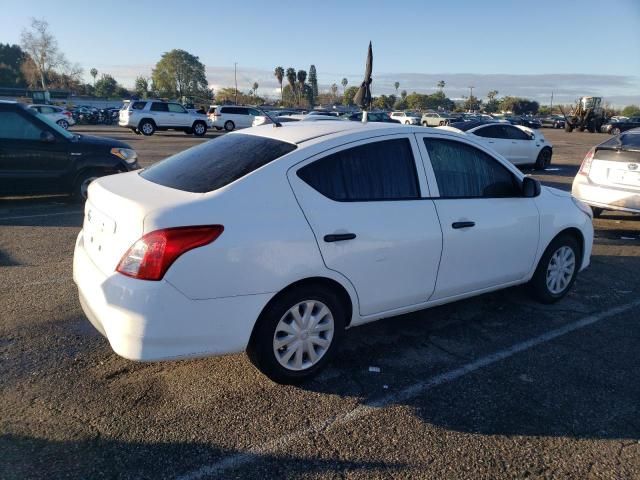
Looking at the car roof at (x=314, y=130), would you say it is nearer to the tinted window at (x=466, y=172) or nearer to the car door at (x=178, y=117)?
the tinted window at (x=466, y=172)

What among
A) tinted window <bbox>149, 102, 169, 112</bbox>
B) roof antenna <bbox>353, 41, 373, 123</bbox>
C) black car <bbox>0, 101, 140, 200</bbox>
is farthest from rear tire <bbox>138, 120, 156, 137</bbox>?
roof antenna <bbox>353, 41, 373, 123</bbox>

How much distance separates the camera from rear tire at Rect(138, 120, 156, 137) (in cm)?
2894

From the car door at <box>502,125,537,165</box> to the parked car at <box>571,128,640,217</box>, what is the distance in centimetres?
666

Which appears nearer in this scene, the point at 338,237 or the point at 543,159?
the point at 338,237

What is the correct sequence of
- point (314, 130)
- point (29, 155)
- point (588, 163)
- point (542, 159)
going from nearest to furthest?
point (314, 130), point (588, 163), point (29, 155), point (542, 159)

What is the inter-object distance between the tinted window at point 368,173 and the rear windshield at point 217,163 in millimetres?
289

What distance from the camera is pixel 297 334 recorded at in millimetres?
3221

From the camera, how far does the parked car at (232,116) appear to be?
3148 centimetres

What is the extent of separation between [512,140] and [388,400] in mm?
13244

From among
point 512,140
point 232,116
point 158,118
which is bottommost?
point 512,140

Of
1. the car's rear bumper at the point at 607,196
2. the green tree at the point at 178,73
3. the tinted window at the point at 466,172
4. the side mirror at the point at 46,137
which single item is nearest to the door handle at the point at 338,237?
the tinted window at the point at 466,172

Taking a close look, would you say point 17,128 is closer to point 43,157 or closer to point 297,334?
point 43,157

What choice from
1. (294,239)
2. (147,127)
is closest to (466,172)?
(294,239)

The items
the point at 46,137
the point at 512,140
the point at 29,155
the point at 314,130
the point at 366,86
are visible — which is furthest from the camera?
the point at 512,140
